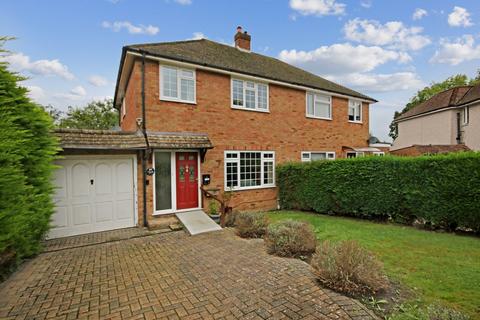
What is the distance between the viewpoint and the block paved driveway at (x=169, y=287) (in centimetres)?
326

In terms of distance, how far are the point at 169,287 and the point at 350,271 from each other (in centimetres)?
298

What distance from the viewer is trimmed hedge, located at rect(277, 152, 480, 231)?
6965mm

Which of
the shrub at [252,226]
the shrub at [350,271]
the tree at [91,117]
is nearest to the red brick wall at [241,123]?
the shrub at [252,226]

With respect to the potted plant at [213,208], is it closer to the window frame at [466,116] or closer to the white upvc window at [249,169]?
the white upvc window at [249,169]

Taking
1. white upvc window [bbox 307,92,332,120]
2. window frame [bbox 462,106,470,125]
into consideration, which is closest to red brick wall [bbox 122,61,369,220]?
white upvc window [bbox 307,92,332,120]

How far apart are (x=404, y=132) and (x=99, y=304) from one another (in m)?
32.0

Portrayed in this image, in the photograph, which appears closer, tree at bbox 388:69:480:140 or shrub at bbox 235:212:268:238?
shrub at bbox 235:212:268:238

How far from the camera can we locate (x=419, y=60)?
14727 millimetres

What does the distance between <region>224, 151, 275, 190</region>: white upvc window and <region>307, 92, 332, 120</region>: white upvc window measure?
11.9ft

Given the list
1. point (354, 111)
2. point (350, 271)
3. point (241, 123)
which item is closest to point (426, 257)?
point (350, 271)

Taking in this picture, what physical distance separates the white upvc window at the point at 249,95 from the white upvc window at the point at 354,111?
259 inches

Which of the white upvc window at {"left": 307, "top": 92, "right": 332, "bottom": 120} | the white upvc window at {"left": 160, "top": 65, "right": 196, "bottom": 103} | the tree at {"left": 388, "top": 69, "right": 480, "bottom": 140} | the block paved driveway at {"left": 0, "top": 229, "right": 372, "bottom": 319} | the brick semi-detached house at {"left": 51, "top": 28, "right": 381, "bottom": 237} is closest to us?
the block paved driveway at {"left": 0, "top": 229, "right": 372, "bottom": 319}

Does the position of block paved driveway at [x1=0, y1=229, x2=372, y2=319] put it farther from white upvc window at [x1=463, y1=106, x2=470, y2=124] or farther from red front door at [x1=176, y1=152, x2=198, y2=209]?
white upvc window at [x1=463, y1=106, x2=470, y2=124]

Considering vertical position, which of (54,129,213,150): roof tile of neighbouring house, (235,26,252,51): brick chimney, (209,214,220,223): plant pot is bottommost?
(209,214,220,223): plant pot
